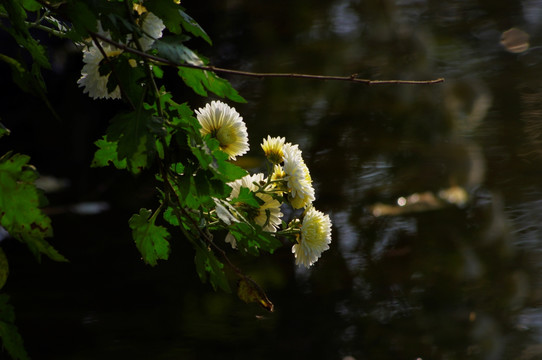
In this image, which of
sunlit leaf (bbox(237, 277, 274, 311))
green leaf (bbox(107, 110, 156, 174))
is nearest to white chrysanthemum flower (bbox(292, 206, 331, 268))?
sunlit leaf (bbox(237, 277, 274, 311))

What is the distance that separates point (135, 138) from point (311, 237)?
11.9 inches

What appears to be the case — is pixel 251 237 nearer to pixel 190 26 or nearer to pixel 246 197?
pixel 246 197

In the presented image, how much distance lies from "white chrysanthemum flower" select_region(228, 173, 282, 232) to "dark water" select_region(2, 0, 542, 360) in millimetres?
1103

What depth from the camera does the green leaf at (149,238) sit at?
840 mm

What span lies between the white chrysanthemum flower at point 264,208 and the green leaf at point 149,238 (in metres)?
0.10

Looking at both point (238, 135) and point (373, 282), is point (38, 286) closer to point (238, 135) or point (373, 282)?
point (373, 282)

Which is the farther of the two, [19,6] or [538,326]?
[538,326]

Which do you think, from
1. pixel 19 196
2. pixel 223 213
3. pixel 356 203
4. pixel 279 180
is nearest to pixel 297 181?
pixel 279 180

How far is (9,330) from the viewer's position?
736 mm

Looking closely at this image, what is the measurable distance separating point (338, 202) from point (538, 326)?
3.34 ft

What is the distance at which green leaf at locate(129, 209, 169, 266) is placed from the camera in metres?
0.84

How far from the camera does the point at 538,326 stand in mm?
2002

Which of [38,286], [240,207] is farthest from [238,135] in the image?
[38,286]

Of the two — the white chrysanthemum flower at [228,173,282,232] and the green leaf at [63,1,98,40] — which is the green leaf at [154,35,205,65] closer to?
the green leaf at [63,1,98,40]
